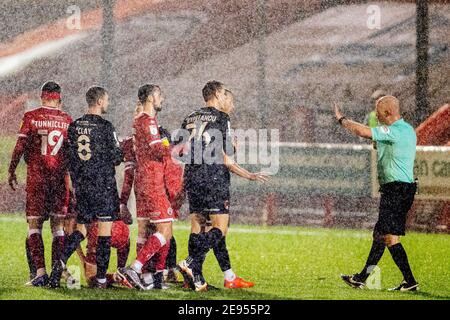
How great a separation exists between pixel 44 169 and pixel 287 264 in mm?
2981

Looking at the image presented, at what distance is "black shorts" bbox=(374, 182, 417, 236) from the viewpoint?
→ 8664 mm

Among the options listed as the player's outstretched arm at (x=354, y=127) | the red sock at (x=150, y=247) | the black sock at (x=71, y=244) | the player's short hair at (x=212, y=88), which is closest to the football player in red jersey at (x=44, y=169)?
the black sock at (x=71, y=244)

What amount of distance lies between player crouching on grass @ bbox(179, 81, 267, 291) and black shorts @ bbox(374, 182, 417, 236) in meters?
1.01

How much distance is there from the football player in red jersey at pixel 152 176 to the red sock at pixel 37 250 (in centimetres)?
81

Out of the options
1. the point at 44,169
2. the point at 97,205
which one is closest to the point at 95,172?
the point at 97,205

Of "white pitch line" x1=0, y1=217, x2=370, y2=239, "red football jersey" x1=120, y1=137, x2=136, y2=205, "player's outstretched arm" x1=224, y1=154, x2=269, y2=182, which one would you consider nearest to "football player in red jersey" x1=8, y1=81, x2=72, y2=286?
"red football jersey" x1=120, y1=137, x2=136, y2=205

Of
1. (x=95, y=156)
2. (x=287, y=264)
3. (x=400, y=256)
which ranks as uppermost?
(x=95, y=156)

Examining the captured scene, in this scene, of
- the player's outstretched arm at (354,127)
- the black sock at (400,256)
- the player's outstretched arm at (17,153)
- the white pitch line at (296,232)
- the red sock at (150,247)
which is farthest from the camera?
the white pitch line at (296,232)

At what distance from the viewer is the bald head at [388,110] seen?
8.70 m

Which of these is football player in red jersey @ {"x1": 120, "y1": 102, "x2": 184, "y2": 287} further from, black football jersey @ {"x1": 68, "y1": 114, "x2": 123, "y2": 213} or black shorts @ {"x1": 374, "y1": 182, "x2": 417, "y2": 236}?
black shorts @ {"x1": 374, "y1": 182, "x2": 417, "y2": 236}

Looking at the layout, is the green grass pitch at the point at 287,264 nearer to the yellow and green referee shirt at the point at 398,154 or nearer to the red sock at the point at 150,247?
the red sock at the point at 150,247

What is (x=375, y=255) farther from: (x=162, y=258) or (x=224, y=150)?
(x=162, y=258)

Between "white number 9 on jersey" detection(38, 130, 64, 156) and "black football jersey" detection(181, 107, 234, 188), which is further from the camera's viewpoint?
"white number 9 on jersey" detection(38, 130, 64, 156)

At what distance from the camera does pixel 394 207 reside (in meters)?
8.69
